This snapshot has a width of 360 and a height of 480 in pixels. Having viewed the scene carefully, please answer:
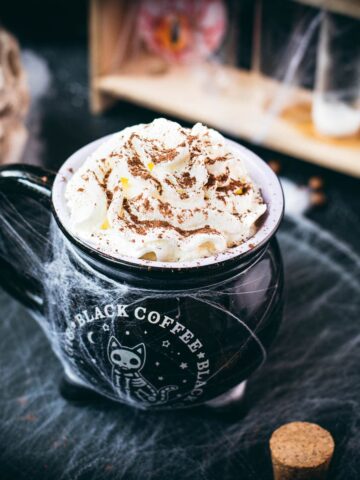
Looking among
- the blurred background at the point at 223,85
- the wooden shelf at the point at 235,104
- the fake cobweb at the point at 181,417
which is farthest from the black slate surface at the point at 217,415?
the wooden shelf at the point at 235,104

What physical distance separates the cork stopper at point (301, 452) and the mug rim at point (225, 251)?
24 centimetres

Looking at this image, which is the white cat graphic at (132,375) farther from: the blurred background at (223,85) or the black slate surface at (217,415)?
the blurred background at (223,85)

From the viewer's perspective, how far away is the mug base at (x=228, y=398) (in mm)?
850

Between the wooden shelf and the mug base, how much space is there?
638 millimetres

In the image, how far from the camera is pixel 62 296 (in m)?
0.75

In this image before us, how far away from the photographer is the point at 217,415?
865 mm

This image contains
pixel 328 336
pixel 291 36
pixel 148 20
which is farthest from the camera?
pixel 148 20

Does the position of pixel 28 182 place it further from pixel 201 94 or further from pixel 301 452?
pixel 201 94

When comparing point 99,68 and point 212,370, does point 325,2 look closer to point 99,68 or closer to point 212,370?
point 99,68

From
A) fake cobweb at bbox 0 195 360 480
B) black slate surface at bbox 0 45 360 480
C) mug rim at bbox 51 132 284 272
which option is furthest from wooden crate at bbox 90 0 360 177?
mug rim at bbox 51 132 284 272

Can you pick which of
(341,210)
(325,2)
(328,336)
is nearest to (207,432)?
(328,336)

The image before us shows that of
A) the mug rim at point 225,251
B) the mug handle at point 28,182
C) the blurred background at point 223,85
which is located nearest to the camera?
the mug rim at point 225,251

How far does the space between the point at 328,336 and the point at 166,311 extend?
369mm

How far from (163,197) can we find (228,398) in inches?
11.0
